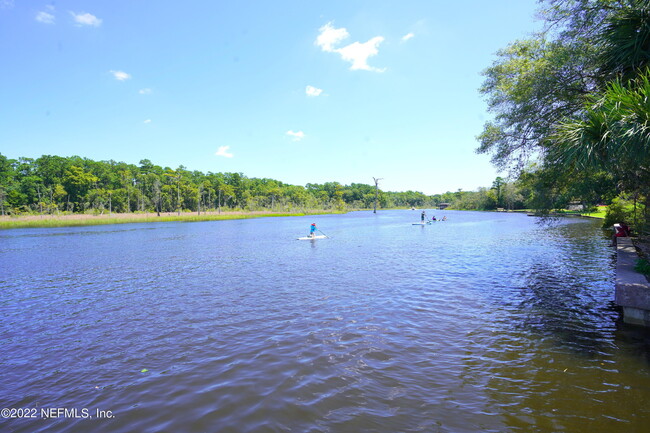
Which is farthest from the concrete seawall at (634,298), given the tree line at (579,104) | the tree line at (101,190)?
the tree line at (101,190)

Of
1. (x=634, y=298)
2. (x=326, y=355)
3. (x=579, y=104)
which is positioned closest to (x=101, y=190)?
(x=326, y=355)

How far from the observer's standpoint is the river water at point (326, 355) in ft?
16.6

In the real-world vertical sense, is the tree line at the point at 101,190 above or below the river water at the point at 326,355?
above

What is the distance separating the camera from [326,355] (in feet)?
23.9

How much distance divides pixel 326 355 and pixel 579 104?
13.1 m

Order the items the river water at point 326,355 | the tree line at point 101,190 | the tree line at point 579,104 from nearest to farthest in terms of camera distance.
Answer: the river water at point 326,355
the tree line at point 579,104
the tree line at point 101,190

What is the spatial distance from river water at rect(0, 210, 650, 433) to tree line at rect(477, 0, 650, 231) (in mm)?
4447

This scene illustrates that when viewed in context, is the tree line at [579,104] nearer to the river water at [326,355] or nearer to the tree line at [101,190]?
the river water at [326,355]

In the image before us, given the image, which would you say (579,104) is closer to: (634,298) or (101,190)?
(634,298)

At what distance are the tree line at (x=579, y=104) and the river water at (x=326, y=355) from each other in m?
4.45

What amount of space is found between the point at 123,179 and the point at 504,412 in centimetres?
11865

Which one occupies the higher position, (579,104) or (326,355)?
(579,104)

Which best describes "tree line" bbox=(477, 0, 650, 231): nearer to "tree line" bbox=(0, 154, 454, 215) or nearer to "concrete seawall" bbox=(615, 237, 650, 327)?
"concrete seawall" bbox=(615, 237, 650, 327)

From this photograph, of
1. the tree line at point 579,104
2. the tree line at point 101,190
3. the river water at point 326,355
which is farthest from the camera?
the tree line at point 101,190
